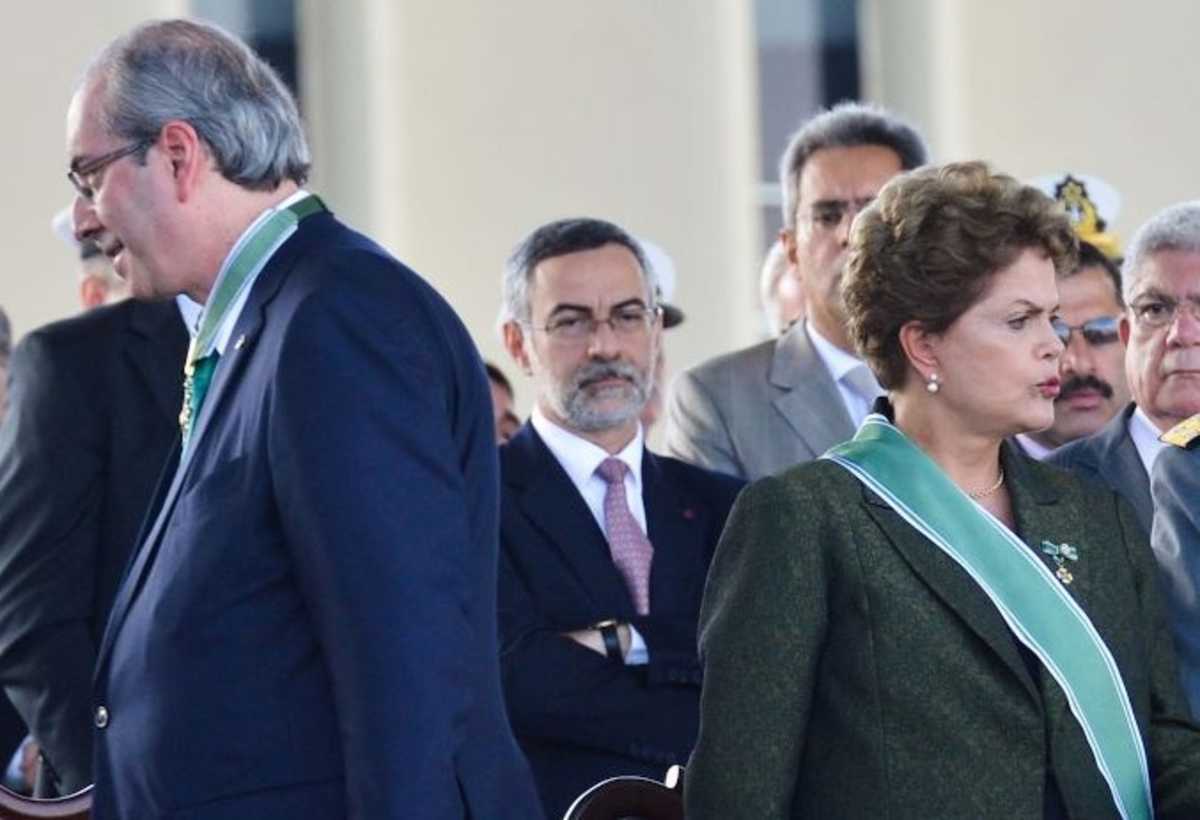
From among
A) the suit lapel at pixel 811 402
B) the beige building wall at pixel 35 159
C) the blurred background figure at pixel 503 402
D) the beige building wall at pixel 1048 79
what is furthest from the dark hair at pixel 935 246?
the beige building wall at pixel 1048 79

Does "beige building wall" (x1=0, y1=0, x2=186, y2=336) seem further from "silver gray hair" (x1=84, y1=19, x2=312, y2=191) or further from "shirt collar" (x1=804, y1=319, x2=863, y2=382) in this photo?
"silver gray hair" (x1=84, y1=19, x2=312, y2=191)

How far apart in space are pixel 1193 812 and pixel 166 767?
139 centimetres

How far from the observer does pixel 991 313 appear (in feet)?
14.5

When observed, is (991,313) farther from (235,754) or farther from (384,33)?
(384,33)

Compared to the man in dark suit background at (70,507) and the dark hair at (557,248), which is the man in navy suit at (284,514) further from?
the dark hair at (557,248)

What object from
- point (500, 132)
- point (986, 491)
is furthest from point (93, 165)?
point (500, 132)

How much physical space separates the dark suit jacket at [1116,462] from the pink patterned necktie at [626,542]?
80cm

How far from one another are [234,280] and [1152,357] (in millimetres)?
2070

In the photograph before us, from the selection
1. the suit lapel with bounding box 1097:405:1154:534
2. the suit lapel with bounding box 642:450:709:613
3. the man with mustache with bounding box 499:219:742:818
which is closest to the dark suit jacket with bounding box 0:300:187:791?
the man with mustache with bounding box 499:219:742:818

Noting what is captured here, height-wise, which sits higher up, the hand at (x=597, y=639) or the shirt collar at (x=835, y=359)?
the shirt collar at (x=835, y=359)

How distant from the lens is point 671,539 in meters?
5.86

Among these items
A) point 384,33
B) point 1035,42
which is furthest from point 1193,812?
point 1035,42

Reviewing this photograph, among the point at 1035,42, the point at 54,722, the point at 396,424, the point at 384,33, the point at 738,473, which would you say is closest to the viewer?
the point at 396,424

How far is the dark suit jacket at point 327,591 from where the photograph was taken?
143 inches
